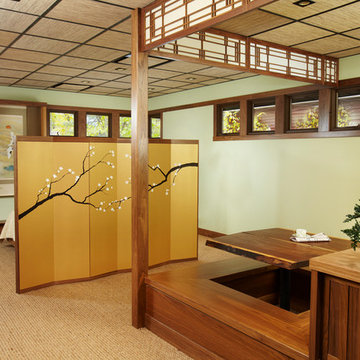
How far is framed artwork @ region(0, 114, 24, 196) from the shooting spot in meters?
6.97

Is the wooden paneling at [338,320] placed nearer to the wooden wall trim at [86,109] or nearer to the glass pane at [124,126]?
Answer: the wooden wall trim at [86,109]

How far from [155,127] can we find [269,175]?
10.9 feet

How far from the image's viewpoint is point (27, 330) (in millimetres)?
3197

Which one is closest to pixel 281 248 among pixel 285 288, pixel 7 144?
pixel 285 288

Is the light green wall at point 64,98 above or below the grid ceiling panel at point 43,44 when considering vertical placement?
below

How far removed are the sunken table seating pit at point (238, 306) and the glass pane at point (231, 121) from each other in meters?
2.69

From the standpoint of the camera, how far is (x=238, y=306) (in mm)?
2701

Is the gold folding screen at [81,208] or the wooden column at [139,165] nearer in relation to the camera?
the wooden column at [139,165]

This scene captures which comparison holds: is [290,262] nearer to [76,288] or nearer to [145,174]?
[145,174]

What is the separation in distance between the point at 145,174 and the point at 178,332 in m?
1.23

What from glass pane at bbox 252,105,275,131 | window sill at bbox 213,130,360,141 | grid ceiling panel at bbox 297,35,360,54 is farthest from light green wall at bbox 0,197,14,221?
grid ceiling panel at bbox 297,35,360,54

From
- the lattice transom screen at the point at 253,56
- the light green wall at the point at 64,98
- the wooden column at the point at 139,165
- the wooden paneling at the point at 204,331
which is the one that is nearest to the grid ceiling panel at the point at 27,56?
the lattice transom screen at the point at 253,56

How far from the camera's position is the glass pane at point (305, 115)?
203 inches

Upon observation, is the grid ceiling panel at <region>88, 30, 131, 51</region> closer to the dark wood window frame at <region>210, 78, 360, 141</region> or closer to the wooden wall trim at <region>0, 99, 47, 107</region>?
the dark wood window frame at <region>210, 78, 360, 141</region>
